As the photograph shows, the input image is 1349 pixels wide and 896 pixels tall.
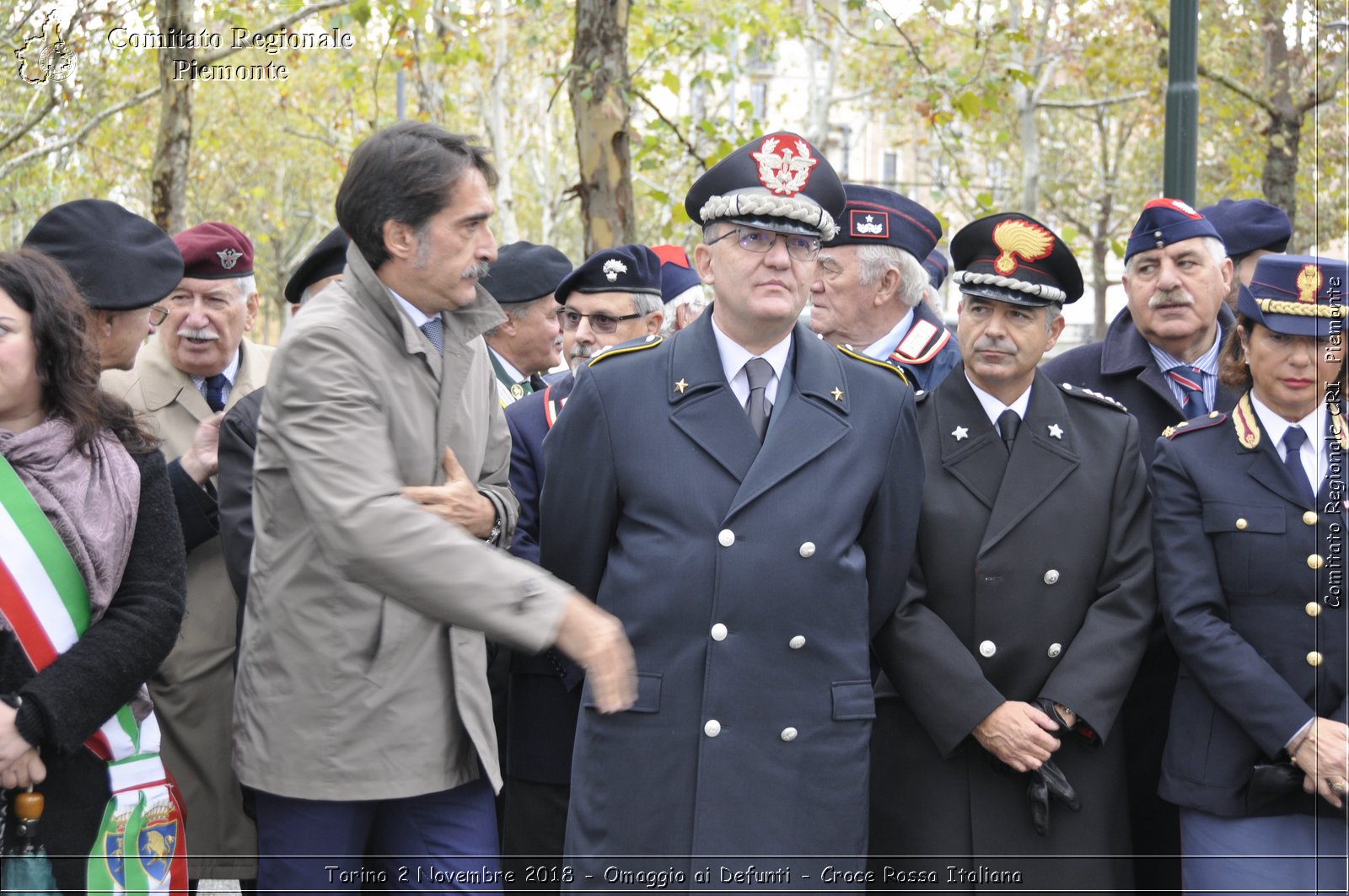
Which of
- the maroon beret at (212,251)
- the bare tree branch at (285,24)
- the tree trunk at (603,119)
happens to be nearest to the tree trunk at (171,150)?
the bare tree branch at (285,24)

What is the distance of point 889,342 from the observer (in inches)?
210

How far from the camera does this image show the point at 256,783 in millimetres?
3359

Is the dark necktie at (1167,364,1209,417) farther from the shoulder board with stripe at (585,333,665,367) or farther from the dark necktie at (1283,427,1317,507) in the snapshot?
the shoulder board with stripe at (585,333,665,367)

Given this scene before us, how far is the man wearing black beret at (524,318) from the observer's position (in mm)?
5859

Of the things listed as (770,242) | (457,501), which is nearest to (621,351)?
(770,242)

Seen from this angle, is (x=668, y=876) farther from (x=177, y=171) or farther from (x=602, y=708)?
(x=177, y=171)

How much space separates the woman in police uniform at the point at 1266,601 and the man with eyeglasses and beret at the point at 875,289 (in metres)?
1.42

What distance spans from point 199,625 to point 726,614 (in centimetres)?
192

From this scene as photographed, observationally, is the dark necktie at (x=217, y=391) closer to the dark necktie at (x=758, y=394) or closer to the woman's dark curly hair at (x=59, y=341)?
the woman's dark curly hair at (x=59, y=341)

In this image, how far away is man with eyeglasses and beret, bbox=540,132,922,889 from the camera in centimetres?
343

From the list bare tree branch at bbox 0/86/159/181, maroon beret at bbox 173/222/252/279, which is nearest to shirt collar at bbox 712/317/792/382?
maroon beret at bbox 173/222/252/279

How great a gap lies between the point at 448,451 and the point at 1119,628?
203cm

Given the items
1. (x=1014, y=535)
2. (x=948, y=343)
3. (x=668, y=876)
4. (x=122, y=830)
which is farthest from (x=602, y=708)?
(x=948, y=343)

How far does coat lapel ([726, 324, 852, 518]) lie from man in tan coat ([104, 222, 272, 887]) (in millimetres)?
1836
